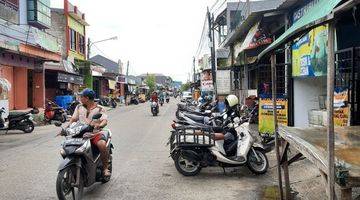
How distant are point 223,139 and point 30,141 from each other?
25.9 feet

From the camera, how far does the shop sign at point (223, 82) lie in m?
25.2

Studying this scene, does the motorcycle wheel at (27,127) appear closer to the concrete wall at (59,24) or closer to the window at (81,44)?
the concrete wall at (59,24)

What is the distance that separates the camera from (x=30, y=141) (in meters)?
14.2

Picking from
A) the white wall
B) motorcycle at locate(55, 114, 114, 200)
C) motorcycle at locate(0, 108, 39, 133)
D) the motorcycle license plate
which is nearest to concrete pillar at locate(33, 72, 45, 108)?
motorcycle at locate(0, 108, 39, 133)

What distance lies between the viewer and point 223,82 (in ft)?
83.3

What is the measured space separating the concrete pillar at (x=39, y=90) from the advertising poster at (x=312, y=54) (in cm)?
1932

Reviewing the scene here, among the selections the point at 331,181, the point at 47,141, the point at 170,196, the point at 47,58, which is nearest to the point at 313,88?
the point at 170,196

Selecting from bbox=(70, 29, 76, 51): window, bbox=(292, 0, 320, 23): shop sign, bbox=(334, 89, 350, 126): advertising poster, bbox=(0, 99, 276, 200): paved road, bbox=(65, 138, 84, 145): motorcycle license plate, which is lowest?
bbox=(0, 99, 276, 200): paved road

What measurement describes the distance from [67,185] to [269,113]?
6.92 metres

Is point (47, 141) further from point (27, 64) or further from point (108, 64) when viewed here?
point (108, 64)

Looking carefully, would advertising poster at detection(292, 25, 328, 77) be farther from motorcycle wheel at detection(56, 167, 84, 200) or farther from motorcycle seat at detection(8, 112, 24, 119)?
motorcycle seat at detection(8, 112, 24, 119)

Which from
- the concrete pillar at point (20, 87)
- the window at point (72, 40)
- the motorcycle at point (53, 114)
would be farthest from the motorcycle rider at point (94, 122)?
the window at point (72, 40)

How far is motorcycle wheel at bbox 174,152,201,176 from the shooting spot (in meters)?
8.34

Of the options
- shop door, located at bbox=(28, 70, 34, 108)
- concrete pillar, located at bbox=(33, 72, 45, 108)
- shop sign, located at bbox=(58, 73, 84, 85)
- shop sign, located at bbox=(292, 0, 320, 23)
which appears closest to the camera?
shop sign, located at bbox=(292, 0, 320, 23)
